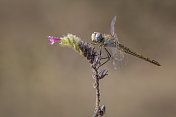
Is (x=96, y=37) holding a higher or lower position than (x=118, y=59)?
higher

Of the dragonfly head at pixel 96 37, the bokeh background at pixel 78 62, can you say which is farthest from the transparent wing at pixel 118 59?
the bokeh background at pixel 78 62

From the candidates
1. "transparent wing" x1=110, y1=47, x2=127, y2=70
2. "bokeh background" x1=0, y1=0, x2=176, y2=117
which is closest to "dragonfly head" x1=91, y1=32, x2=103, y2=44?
"transparent wing" x1=110, y1=47, x2=127, y2=70

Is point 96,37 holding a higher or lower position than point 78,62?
lower

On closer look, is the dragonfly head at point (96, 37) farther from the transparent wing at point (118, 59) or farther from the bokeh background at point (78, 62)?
the bokeh background at point (78, 62)

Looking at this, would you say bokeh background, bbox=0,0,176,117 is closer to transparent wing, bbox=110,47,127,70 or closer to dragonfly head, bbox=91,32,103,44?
transparent wing, bbox=110,47,127,70

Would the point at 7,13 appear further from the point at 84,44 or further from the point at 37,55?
the point at 84,44

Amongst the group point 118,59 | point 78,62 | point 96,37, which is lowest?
point 118,59

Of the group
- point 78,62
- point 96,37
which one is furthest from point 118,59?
point 78,62

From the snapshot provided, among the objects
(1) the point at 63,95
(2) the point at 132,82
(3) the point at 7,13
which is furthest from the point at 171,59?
(3) the point at 7,13

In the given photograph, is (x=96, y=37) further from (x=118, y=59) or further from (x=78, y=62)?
(x=78, y=62)

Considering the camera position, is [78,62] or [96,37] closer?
[96,37]
